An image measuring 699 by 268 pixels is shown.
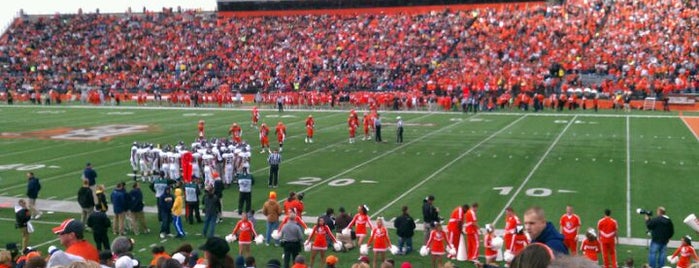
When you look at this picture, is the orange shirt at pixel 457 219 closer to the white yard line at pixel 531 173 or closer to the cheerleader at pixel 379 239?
the cheerleader at pixel 379 239

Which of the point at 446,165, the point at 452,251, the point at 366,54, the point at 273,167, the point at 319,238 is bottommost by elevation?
the point at 452,251

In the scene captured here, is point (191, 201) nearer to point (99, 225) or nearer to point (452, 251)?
point (99, 225)

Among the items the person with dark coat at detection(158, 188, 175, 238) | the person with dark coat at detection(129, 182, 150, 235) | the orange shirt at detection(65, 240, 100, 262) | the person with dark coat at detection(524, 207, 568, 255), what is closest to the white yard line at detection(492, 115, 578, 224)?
the person with dark coat at detection(158, 188, 175, 238)

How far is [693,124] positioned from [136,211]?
2838 centimetres

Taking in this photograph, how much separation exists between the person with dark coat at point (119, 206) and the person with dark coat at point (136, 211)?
0.33 feet

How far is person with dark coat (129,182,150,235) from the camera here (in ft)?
49.3

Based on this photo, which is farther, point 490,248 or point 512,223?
point 490,248

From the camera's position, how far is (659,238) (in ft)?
40.1

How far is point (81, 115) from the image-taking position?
44188 mm

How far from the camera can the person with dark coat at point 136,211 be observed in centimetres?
1502

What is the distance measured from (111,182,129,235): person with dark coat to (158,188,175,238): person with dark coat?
66 cm

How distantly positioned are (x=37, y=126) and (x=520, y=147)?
22434mm

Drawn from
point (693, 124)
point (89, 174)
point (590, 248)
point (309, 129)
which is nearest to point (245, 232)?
point (590, 248)

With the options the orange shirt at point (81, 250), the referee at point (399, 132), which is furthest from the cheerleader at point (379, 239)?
the referee at point (399, 132)
